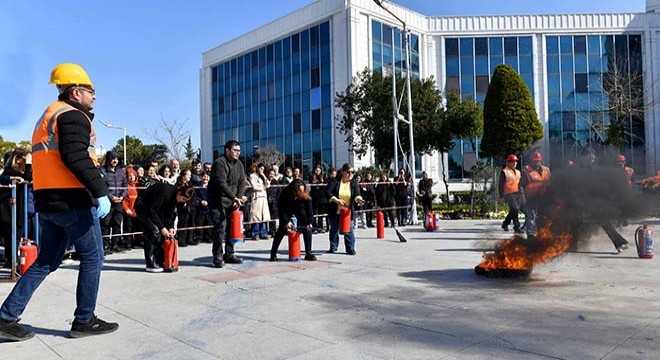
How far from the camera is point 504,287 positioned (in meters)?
5.86

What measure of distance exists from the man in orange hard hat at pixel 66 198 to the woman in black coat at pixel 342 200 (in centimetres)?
538

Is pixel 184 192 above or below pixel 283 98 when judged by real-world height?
below

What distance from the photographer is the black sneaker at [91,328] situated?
420 cm

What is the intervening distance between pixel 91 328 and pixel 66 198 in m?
1.18

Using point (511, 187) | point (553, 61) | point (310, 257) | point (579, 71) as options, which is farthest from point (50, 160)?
point (579, 71)

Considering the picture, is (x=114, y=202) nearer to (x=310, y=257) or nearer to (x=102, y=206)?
(x=310, y=257)

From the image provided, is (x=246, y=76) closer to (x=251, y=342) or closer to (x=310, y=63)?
(x=310, y=63)

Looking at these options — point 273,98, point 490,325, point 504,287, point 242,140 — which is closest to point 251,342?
point 490,325

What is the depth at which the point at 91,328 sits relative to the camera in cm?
424

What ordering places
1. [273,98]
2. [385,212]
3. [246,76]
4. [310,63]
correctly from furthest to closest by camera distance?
[246,76]
[273,98]
[310,63]
[385,212]

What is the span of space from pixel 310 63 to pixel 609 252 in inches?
1205

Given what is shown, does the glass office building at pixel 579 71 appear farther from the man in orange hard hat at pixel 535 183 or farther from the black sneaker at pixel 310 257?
the black sneaker at pixel 310 257

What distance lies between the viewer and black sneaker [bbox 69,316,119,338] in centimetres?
420

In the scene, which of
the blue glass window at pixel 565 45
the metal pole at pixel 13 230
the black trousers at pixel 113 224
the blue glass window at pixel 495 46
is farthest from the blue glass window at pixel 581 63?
the metal pole at pixel 13 230
